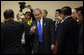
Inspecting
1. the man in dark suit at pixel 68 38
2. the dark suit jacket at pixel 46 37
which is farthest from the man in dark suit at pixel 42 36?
the man in dark suit at pixel 68 38

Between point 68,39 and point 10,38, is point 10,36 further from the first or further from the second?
point 68,39

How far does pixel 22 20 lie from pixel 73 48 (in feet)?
3.88

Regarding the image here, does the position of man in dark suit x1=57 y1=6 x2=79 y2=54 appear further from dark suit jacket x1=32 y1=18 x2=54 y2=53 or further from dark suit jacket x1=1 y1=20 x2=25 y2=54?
dark suit jacket x1=1 y1=20 x2=25 y2=54

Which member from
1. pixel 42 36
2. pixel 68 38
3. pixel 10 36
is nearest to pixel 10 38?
pixel 10 36

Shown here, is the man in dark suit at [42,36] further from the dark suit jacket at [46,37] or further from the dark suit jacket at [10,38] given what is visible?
the dark suit jacket at [10,38]

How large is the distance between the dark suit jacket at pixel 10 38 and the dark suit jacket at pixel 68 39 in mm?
718

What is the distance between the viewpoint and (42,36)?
377cm

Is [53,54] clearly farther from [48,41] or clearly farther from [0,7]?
[0,7]

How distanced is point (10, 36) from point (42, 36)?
2.30 feet

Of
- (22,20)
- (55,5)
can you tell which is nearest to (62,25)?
(22,20)

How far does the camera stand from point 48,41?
150 inches

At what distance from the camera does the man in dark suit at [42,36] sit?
376cm

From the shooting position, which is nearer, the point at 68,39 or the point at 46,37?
the point at 68,39

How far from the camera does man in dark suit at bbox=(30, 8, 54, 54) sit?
376cm
